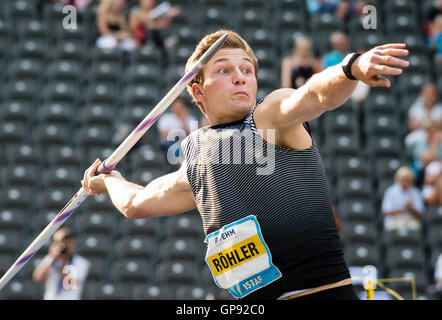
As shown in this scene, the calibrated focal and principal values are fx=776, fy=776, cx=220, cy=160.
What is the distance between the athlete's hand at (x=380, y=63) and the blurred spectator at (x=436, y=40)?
29.1 feet

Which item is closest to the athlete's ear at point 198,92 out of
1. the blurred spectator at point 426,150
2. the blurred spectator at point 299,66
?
the blurred spectator at point 299,66

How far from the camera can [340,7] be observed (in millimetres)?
12297

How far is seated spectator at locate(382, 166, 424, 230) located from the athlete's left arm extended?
20.0 ft

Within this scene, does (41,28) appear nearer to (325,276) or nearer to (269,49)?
(269,49)

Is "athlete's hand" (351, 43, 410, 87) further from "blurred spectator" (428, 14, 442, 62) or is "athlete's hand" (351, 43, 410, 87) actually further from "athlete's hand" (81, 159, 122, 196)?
"blurred spectator" (428, 14, 442, 62)

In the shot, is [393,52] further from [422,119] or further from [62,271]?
[422,119]

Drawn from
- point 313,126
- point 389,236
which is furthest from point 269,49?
point 389,236

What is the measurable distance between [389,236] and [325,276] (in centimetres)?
592

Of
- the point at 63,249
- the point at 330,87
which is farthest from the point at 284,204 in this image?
the point at 63,249

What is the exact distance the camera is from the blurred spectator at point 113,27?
1138cm

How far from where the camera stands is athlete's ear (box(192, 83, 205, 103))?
13.9 feet

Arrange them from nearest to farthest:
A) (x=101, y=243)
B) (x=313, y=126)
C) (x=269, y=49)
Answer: (x=101, y=243), (x=313, y=126), (x=269, y=49)

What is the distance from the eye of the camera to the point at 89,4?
12.1 metres
